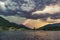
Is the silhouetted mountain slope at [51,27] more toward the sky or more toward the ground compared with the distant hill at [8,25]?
more toward the ground

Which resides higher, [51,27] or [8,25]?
[8,25]

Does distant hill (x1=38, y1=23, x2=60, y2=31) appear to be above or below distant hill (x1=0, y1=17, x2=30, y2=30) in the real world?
below

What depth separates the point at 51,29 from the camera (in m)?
13.4

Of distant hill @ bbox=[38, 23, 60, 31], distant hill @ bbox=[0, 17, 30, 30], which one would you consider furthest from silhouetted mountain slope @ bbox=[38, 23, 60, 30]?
distant hill @ bbox=[0, 17, 30, 30]

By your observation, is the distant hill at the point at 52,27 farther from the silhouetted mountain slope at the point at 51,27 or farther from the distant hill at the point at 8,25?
the distant hill at the point at 8,25

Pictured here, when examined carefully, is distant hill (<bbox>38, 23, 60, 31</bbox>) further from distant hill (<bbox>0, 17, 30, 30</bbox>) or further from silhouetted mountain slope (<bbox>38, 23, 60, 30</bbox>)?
distant hill (<bbox>0, 17, 30, 30</bbox>)

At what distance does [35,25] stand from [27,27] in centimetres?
67

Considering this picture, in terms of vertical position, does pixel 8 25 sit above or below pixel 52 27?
above

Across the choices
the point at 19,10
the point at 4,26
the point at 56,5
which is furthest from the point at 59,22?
the point at 4,26

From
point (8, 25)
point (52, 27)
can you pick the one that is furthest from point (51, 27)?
point (8, 25)

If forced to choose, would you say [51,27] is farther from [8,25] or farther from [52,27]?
[8,25]

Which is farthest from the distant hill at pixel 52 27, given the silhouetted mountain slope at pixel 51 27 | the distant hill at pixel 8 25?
the distant hill at pixel 8 25

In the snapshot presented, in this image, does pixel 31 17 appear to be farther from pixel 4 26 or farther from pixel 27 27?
pixel 4 26

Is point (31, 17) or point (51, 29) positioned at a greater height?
point (31, 17)
